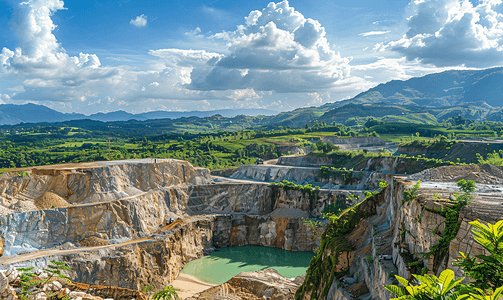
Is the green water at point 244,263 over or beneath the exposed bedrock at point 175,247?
beneath

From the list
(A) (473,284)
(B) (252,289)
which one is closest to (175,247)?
(B) (252,289)

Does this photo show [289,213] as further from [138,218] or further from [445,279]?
[445,279]

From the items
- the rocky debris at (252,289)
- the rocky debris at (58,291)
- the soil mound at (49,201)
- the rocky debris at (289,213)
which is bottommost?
the rocky debris at (252,289)

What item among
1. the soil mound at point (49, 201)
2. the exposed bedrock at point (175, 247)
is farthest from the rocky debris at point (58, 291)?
the soil mound at point (49, 201)

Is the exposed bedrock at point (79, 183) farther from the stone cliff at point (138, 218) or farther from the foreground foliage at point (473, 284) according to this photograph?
the foreground foliage at point (473, 284)

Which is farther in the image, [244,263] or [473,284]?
[244,263]

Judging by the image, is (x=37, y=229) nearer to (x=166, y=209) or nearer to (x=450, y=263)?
(x=166, y=209)
